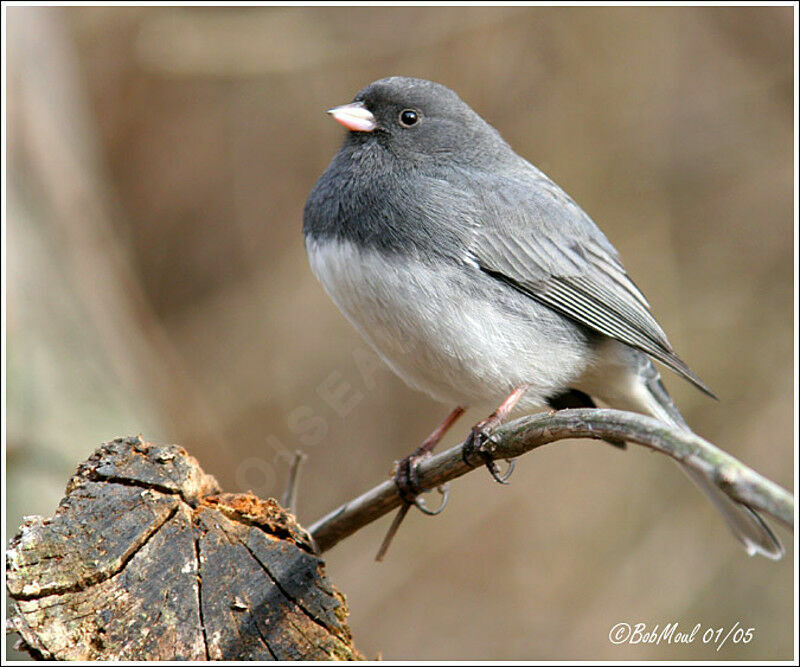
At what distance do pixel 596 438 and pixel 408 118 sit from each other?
5.42 feet

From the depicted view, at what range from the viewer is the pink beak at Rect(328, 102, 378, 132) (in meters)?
2.84

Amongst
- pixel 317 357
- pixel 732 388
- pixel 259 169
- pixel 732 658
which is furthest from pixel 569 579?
pixel 259 169

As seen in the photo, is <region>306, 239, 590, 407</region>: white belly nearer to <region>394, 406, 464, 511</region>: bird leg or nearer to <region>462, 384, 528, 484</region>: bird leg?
<region>462, 384, 528, 484</region>: bird leg

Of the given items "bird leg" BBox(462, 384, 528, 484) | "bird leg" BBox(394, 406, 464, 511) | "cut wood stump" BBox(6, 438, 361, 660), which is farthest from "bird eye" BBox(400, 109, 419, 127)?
"cut wood stump" BBox(6, 438, 361, 660)

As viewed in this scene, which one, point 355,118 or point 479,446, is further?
point 355,118

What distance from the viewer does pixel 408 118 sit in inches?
115

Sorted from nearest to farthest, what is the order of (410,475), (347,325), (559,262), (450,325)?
(450,325) < (410,475) < (559,262) < (347,325)

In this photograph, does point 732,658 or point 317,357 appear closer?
point 732,658

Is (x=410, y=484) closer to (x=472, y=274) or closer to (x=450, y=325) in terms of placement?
(x=450, y=325)

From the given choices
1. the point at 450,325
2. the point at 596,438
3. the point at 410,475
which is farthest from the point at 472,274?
the point at 596,438

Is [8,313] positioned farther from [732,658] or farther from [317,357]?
[732,658]

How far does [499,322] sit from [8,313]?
2.52m

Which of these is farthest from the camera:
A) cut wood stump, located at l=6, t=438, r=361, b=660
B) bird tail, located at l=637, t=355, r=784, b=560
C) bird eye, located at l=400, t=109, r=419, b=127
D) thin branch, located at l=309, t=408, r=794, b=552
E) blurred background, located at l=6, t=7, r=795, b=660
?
blurred background, located at l=6, t=7, r=795, b=660

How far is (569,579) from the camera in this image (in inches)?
188
